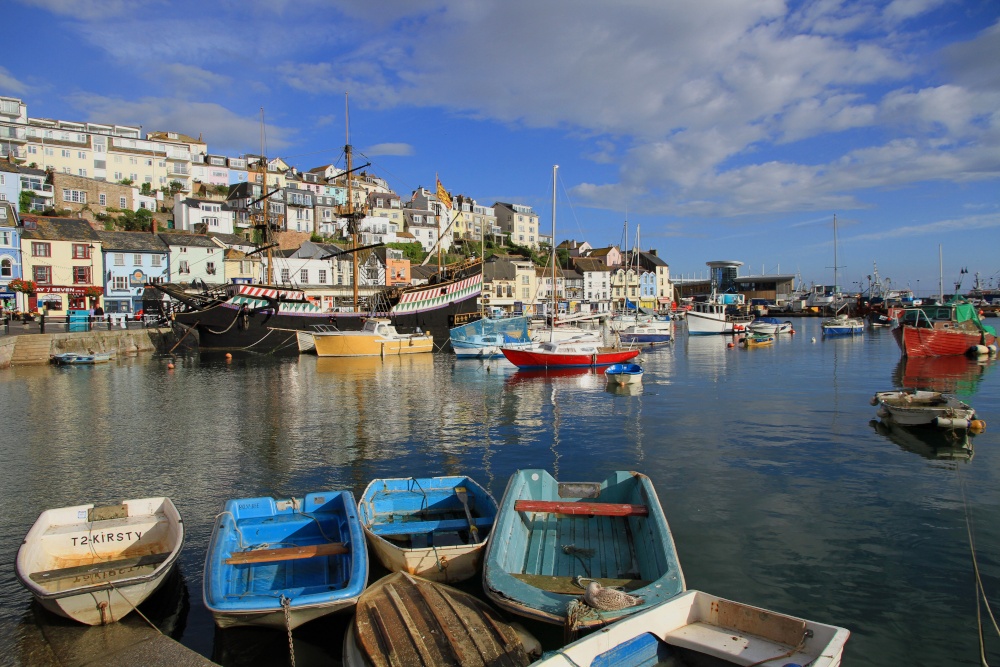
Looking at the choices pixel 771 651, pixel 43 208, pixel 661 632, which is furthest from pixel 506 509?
pixel 43 208

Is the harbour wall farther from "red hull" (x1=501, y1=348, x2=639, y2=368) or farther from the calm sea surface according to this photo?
"red hull" (x1=501, y1=348, x2=639, y2=368)

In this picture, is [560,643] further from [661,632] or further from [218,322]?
[218,322]

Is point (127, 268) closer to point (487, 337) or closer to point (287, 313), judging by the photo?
point (287, 313)

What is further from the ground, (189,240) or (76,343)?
(189,240)

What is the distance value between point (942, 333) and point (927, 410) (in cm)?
3055

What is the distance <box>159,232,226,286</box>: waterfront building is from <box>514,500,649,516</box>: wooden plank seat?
68177 mm

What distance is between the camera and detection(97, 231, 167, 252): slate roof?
67125 mm

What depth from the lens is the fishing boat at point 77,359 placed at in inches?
1676

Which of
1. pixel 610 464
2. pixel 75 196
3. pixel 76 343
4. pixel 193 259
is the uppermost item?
pixel 75 196

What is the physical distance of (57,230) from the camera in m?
64.1

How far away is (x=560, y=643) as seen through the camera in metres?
7.91

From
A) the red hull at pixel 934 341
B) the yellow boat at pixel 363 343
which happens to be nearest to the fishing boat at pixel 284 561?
the yellow boat at pixel 363 343

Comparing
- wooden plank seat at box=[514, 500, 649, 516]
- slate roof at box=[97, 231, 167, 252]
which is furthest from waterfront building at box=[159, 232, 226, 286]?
wooden plank seat at box=[514, 500, 649, 516]

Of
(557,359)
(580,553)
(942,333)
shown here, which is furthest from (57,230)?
(942,333)
